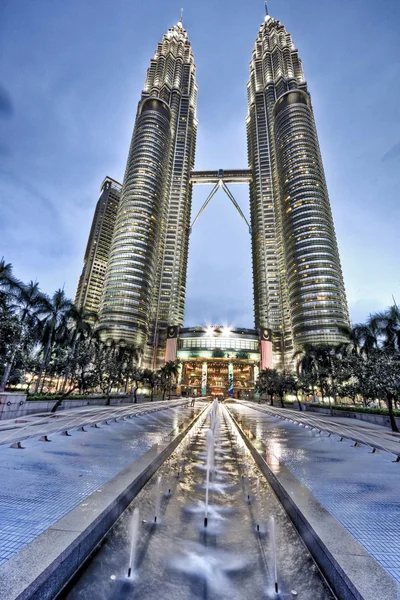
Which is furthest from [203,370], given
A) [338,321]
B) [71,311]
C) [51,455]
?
[51,455]

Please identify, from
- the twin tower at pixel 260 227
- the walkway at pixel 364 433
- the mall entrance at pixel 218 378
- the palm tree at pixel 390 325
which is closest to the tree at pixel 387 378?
the walkway at pixel 364 433

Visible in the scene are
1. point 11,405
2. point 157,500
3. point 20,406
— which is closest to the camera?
point 157,500

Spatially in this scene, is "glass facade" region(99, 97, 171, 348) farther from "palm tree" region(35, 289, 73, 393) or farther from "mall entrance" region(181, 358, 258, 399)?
"palm tree" region(35, 289, 73, 393)

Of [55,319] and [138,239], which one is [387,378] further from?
[138,239]

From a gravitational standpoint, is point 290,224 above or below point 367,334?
above

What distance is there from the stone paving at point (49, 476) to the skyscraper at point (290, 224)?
351 feet

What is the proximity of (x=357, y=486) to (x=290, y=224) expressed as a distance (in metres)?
131

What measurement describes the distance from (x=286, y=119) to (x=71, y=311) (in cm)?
15409

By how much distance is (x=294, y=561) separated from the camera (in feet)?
13.9

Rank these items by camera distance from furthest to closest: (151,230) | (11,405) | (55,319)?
(151,230) → (55,319) → (11,405)

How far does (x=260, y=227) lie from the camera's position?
544 feet

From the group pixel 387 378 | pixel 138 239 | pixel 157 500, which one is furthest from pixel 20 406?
pixel 138 239

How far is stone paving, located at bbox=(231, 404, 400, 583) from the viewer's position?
4223 mm

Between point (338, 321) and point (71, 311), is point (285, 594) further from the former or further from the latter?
point (338, 321)
